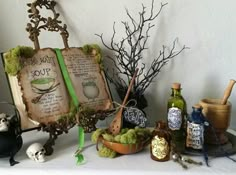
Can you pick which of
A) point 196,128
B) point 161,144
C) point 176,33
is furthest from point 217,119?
point 176,33

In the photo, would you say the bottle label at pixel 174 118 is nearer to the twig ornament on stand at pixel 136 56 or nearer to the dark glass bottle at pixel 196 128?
the dark glass bottle at pixel 196 128

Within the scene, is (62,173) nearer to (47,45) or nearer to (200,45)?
Result: (47,45)

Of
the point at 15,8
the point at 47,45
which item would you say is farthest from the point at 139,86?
the point at 15,8

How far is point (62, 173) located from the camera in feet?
2.53

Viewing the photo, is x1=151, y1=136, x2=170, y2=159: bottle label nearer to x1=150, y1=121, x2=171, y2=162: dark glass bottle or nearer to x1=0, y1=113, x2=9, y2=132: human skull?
x1=150, y1=121, x2=171, y2=162: dark glass bottle

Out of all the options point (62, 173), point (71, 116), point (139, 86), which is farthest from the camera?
point (139, 86)

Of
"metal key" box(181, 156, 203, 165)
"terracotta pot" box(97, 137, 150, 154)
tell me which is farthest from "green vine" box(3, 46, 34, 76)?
"metal key" box(181, 156, 203, 165)

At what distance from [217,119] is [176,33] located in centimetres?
36

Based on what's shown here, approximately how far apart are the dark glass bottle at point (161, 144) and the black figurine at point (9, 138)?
388mm

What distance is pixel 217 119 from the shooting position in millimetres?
901

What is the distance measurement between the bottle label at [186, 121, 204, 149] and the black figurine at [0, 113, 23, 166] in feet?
1.63

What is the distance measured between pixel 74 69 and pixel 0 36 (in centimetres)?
35

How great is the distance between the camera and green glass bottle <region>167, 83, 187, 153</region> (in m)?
0.90

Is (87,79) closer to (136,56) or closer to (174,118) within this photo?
(136,56)
